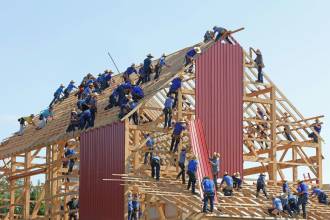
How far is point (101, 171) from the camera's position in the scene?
1226 inches

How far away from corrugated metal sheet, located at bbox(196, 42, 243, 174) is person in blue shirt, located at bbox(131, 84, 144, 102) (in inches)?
93.0

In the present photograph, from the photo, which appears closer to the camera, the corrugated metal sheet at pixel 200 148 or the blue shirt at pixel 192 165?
the blue shirt at pixel 192 165

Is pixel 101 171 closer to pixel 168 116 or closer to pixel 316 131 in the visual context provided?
pixel 168 116

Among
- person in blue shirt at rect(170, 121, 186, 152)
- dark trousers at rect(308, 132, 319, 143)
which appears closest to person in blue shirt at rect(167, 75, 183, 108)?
person in blue shirt at rect(170, 121, 186, 152)

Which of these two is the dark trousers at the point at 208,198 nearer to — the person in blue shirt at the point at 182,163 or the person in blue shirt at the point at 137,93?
the person in blue shirt at the point at 182,163

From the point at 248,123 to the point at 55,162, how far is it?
8.97m

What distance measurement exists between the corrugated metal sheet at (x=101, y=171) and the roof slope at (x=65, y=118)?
65 centimetres

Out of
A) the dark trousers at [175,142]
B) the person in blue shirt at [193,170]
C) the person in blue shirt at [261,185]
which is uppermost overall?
the dark trousers at [175,142]

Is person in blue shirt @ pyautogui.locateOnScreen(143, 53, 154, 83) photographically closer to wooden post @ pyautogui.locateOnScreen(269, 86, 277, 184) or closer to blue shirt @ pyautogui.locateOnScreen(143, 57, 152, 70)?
blue shirt @ pyautogui.locateOnScreen(143, 57, 152, 70)

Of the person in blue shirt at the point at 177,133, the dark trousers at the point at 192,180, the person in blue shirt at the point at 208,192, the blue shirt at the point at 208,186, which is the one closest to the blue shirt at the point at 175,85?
the person in blue shirt at the point at 177,133

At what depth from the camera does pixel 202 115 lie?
31.7m

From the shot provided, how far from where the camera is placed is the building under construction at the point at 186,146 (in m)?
28.6

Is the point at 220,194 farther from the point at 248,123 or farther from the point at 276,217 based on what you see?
the point at 248,123

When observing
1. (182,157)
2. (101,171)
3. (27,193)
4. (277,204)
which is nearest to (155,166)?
(182,157)
